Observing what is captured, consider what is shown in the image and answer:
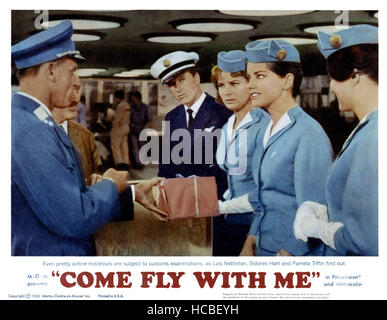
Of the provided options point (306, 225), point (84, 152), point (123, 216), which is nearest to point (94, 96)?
point (84, 152)

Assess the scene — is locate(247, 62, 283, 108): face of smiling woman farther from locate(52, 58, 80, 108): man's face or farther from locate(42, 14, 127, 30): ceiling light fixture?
locate(52, 58, 80, 108): man's face

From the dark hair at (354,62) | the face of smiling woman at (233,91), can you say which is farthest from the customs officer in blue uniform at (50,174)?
the dark hair at (354,62)

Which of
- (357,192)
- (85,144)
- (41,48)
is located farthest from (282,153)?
(41,48)

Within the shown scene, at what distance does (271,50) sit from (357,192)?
1.20m

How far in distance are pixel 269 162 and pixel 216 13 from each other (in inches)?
45.3

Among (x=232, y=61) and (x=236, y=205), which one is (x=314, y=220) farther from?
(x=232, y=61)

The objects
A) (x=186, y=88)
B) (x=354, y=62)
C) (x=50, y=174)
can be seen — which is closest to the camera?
(x=50, y=174)

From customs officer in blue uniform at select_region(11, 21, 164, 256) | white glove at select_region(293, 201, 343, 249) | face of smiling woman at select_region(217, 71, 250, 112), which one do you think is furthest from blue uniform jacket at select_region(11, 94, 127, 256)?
white glove at select_region(293, 201, 343, 249)

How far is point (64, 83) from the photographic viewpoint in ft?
21.9

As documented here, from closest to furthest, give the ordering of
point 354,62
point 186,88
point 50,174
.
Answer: point 50,174, point 354,62, point 186,88

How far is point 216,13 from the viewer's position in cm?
670

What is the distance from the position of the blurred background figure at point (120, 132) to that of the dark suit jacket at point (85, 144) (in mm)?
147

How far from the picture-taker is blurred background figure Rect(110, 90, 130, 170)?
671 centimetres
